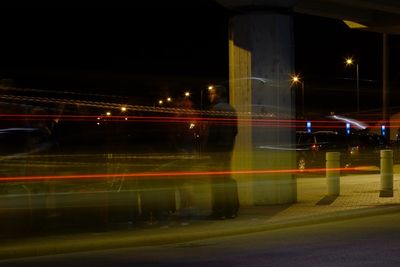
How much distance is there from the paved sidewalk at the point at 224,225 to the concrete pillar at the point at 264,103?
1.62ft

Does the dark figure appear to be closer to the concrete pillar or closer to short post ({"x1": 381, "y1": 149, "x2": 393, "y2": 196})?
the concrete pillar

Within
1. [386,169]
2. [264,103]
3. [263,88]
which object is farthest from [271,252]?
[386,169]

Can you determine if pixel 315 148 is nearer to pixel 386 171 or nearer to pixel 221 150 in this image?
pixel 386 171

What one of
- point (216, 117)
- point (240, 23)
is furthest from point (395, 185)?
point (216, 117)

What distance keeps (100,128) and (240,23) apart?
42.8 ft

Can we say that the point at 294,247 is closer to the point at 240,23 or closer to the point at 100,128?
the point at 240,23

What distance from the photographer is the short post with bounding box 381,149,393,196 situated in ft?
52.2

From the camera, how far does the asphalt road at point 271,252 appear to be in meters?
8.77

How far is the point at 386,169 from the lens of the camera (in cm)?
1595

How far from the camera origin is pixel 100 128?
26.4 metres

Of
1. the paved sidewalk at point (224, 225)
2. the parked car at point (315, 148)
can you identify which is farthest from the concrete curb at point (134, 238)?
the parked car at point (315, 148)

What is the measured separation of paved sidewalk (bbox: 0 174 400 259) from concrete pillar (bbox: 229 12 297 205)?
49 cm

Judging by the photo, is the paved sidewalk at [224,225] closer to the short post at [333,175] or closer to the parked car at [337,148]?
the short post at [333,175]

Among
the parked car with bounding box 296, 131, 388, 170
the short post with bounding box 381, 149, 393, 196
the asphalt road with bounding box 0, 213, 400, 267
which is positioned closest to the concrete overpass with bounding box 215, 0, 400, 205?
the short post with bounding box 381, 149, 393, 196
